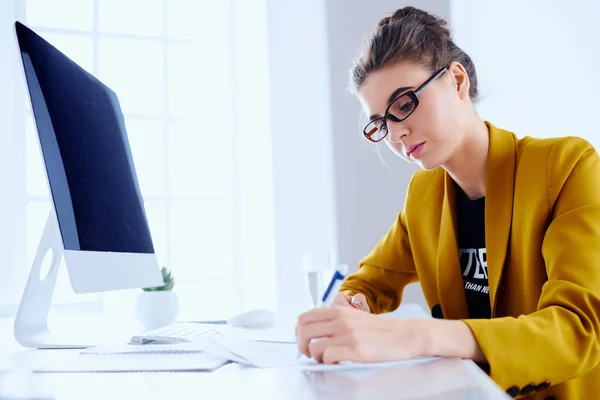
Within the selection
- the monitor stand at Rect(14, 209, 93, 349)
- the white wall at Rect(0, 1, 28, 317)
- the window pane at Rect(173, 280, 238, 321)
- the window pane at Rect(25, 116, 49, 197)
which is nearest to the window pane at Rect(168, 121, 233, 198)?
the window pane at Rect(173, 280, 238, 321)

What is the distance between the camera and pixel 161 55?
2.79 m

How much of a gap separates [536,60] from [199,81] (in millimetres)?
1629

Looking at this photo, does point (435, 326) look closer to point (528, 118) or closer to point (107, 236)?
point (107, 236)

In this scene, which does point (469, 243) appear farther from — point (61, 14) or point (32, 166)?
point (61, 14)

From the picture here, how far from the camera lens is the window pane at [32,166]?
2422mm

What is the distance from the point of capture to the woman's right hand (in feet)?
3.62

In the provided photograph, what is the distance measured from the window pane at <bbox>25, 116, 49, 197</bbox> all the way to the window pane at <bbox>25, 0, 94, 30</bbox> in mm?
498

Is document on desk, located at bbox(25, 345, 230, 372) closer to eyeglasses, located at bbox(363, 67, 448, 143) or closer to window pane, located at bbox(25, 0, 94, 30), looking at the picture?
eyeglasses, located at bbox(363, 67, 448, 143)

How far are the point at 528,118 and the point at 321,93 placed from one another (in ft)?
3.17

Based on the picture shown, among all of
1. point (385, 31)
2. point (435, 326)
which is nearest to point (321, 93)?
point (385, 31)

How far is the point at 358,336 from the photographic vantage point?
2.19 ft

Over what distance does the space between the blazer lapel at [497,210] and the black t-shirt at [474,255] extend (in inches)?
3.5

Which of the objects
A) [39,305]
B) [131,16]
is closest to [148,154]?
[131,16]

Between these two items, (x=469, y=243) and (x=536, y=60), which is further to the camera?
(x=536, y=60)
